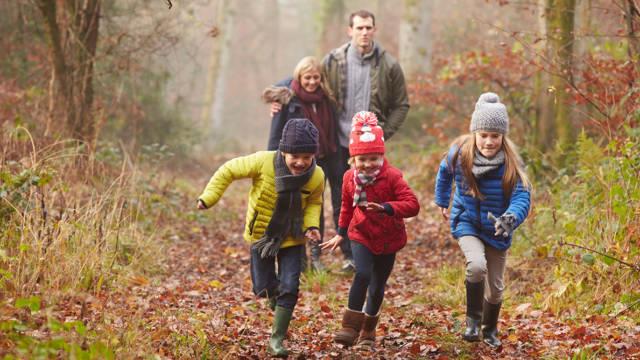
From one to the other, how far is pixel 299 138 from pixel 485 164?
1.49 meters

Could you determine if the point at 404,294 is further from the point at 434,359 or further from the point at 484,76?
the point at 484,76

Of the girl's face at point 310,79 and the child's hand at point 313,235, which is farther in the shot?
the girl's face at point 310,79

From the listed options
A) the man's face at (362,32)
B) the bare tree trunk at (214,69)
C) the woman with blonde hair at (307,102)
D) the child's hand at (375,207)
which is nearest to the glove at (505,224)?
the child's hand at (375,207)

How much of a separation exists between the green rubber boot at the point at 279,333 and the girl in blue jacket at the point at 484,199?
146 centimetres

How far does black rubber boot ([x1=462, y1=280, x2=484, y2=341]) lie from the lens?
5.92m

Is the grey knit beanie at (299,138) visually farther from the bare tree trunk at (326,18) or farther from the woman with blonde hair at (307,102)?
the bare tree trunk at (326,18)

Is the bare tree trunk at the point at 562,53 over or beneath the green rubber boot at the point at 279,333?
over

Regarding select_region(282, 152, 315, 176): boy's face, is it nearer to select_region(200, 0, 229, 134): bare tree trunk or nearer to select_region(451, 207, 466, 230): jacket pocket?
select_region(451, 207, 466, 230): jacket pocket

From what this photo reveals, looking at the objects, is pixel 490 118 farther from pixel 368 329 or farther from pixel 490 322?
pixel 368 329

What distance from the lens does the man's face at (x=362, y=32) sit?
8266 millimetres

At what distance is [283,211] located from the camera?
5840mm

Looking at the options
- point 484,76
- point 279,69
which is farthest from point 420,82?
point 279,69

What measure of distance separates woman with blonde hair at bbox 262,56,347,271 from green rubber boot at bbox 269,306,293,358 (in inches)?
98.1

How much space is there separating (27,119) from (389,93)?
17.7ft
